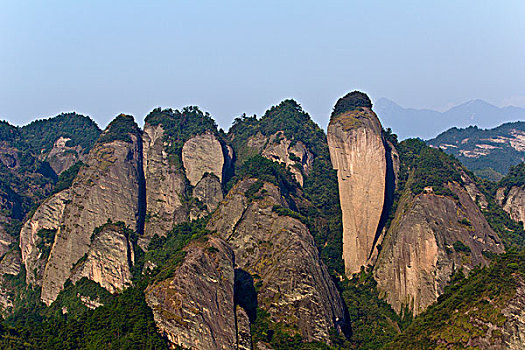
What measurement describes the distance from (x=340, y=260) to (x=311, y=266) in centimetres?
2011

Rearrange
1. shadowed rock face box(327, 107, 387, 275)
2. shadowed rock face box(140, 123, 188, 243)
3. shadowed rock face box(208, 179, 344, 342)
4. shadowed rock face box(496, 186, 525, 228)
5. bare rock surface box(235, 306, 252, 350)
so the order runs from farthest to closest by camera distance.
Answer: shadowed rock face box(140, 123, 188, 243) < shadowed rock face box(496, 186, 525, 228) < shadowed rock face box(327, 107, 387, 275) < shadowed rock face box(208, 179, 344, 342) < bare rock surface box(235, 306, 252, 350)

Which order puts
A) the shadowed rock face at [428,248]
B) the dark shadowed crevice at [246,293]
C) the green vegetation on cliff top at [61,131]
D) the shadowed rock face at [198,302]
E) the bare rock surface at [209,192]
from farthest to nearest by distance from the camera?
1. the green vegetation on cliff top at [61,131]
2. the bare rock surface at [209,192]
3. the shadowed rock face at [428,248]
4. the dark shadowed crevice at [246,293]
5. the shadowed rock face at [198,302]

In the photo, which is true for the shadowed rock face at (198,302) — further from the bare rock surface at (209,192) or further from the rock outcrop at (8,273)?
the rock outcrop at (8,273)

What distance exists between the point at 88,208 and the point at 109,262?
34.2 feet

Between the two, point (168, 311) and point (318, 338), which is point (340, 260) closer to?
point (318, 338)

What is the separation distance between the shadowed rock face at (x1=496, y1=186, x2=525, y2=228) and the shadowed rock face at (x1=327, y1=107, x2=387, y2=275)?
2232 cm

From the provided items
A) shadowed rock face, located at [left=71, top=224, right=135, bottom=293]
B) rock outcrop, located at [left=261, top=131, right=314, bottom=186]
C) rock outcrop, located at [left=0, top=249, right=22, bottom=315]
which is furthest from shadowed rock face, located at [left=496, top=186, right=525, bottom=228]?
rock outcrop, located at [left=0, top=249, right=22, bottom=315]

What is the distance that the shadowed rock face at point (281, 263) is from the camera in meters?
68.6

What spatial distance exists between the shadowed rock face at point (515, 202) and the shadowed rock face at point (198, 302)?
5337cm

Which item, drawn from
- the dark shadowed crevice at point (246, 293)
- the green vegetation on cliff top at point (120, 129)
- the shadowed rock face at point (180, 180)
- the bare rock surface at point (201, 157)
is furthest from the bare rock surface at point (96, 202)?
the dark shadowed crevice at point (246, 293)

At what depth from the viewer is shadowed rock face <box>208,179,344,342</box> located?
6862 centimetres

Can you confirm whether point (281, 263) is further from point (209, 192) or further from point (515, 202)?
point (515, 202)

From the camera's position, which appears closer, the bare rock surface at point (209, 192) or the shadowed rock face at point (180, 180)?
the shadowed rock face at point (180, 180)

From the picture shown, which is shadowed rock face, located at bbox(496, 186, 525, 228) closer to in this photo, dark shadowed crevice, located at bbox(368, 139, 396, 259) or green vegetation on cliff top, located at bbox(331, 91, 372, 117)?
dark shadowed crevice, located at bbox(368, 139, 396, 259)
